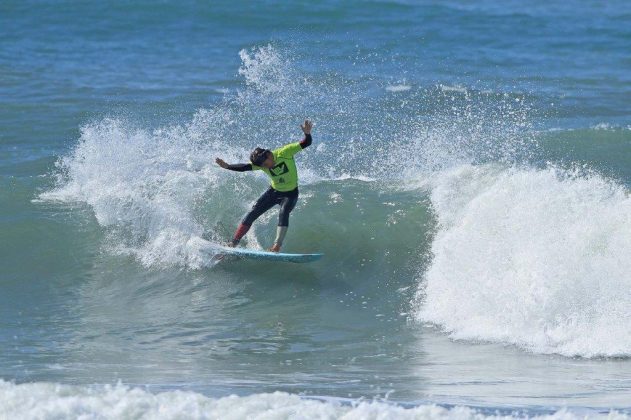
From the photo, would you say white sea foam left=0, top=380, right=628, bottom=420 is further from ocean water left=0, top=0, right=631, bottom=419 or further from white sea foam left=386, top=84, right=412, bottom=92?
white sea foam left=386, top=84, right=412, bottom=92

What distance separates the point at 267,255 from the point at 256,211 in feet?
2.07

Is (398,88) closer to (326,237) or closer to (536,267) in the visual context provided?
(326,237)

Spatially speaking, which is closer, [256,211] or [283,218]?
[283,218]

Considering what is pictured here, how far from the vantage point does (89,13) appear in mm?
28609

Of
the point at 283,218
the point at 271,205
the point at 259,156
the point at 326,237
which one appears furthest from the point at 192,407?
the point at 326,237

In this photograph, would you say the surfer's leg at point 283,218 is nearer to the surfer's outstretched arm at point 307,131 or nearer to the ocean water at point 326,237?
the ocean water at point 326,237

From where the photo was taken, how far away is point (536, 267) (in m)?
11.2

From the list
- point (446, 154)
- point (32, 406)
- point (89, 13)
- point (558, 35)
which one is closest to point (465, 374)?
point (32, 406)

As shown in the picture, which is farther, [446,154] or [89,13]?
[89,13]

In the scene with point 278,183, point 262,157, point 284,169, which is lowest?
point 278,183

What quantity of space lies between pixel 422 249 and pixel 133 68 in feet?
42.7

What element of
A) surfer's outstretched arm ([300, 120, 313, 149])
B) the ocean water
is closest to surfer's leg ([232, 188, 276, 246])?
the ocean water

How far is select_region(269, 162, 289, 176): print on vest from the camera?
1236 centimetres

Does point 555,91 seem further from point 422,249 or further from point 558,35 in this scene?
point 422,249
